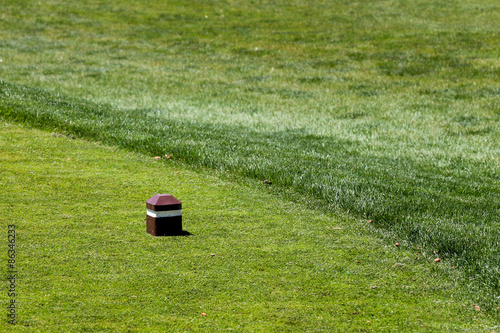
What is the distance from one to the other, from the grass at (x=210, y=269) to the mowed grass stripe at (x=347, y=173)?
562 mm

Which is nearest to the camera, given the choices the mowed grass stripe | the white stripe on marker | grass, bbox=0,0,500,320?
the white stripe on marker

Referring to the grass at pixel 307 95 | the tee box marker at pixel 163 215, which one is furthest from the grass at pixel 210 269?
the grass at pixel 307 95

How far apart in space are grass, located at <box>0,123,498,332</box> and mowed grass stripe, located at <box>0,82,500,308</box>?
0.56m

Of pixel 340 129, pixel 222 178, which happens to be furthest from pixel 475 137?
pixel 222 178

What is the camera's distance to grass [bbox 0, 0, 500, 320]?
7867 millimetres

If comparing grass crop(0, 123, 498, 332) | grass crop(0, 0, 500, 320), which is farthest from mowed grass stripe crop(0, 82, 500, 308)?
grass crop(0, 123, 498, 332)

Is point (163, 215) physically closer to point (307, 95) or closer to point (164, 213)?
point (164, 213)

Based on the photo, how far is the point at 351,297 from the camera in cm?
448

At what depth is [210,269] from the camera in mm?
4797

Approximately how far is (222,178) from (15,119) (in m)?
4.57

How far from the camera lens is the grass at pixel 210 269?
4055 mm

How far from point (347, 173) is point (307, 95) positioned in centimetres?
1105

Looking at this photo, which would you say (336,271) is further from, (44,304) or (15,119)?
(15,119)

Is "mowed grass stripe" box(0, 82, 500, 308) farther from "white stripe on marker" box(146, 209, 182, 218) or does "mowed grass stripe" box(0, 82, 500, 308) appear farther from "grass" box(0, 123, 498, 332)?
"white stripe on marker" box(146, 209, 182, 218)
